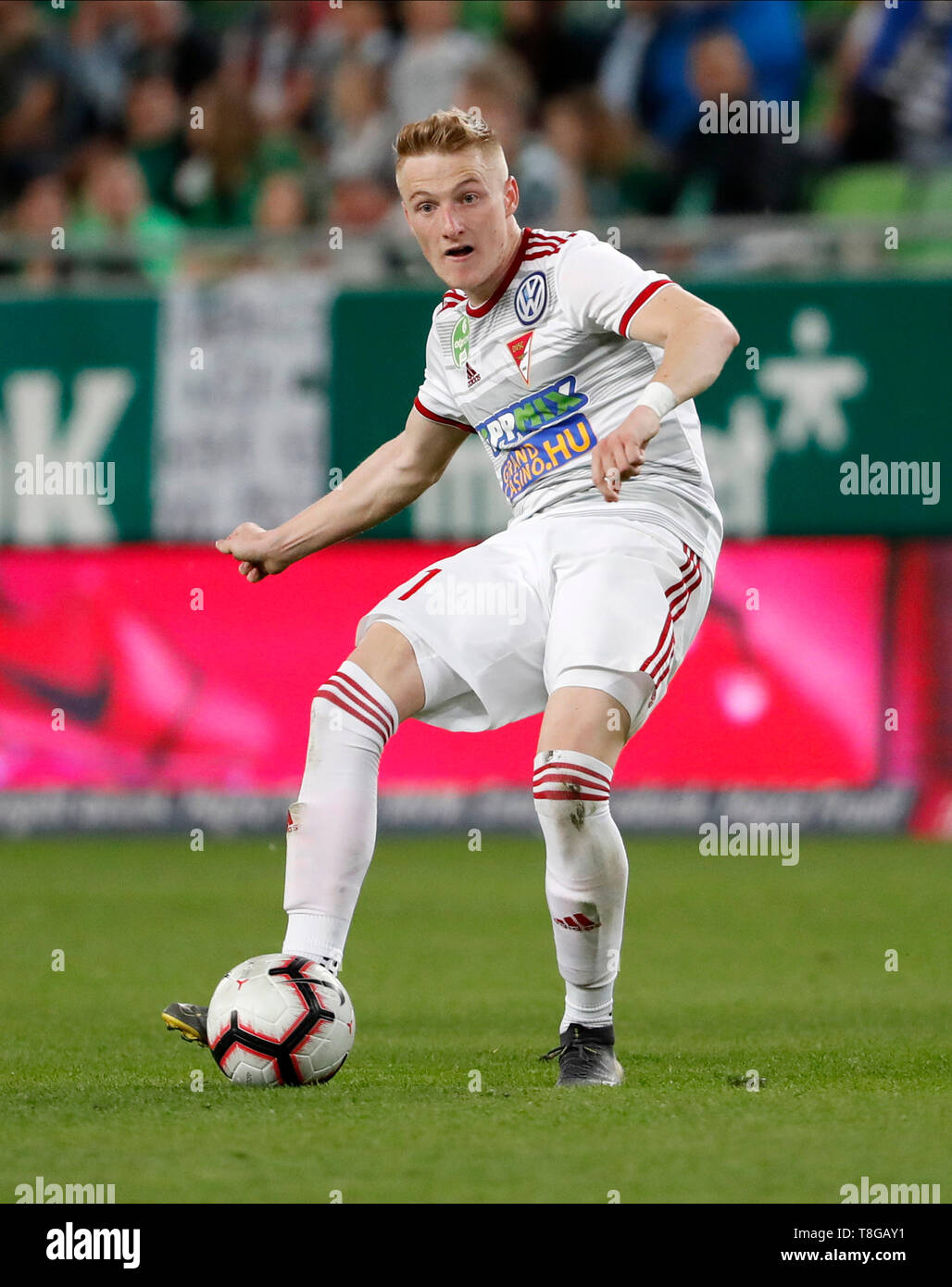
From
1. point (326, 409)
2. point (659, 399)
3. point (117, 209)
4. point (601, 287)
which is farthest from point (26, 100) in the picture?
point (659, 399)

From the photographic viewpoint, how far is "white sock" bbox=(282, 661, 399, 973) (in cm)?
493

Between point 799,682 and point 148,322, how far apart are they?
4215mm

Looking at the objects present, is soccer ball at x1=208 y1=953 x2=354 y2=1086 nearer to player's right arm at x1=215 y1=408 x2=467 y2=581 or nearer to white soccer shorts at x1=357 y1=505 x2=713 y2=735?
white soccer shorts at x1=357 y1=505 x2=713 y2=735

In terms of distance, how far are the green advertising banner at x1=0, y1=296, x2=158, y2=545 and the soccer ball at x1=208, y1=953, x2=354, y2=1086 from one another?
292 inches

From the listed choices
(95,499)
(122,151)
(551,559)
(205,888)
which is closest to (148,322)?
(95,499)

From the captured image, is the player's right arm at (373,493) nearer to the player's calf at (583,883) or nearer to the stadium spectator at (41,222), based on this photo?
the player's calf at (583,883)

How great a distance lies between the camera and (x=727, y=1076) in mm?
5012

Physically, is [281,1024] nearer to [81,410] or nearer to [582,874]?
[582,874]

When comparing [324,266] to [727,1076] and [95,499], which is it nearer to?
[95,499]

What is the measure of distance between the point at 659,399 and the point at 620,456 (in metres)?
0.23

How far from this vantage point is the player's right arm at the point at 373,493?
555 centimetres

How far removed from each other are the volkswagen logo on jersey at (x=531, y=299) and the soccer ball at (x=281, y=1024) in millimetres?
1668

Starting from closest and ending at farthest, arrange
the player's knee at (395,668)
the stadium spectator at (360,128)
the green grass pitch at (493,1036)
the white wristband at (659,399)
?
the green grass pitch at (493,1036), the white wristband at (659,399), the player's knee at (395,668), the stadium spectator at (360,128)

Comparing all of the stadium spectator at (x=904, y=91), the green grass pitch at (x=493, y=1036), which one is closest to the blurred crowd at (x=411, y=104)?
the stadium spectator at (x=904, y=91)
